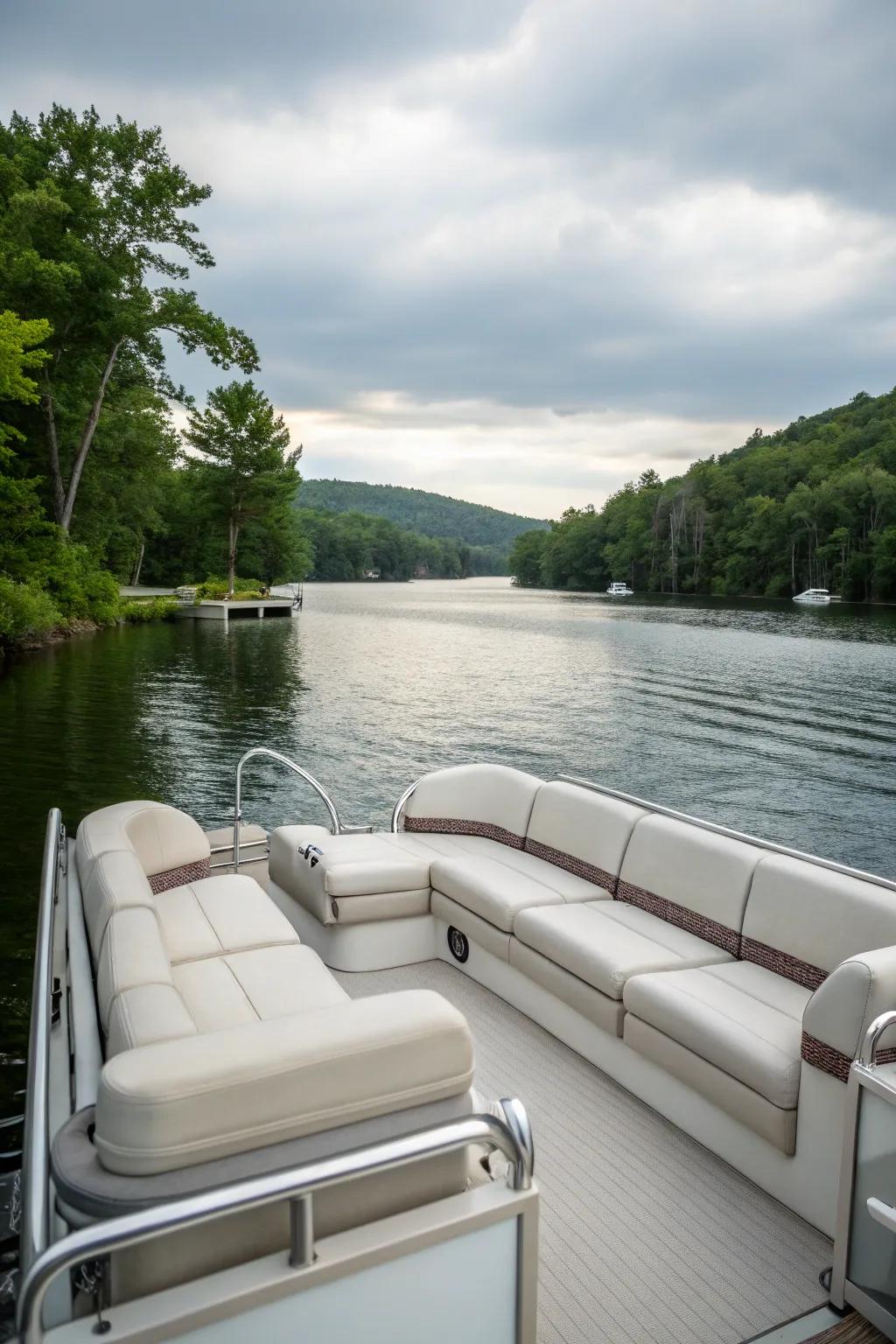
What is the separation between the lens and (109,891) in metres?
2.71

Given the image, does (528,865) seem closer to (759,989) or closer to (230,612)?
(759,989)

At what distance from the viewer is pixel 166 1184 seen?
1.41 m

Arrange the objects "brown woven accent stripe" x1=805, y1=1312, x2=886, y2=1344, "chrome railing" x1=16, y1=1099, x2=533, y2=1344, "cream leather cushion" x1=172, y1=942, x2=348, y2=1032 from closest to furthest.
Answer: "chrome railing" x1=16, y1=1099, x2=533, y2=1344 → "brown woven accent stripe" x1=805, y1=1312, x2=886, y2=1344 → "cream leather cushion" x1=172, y1=942, x2=348, y2=1032

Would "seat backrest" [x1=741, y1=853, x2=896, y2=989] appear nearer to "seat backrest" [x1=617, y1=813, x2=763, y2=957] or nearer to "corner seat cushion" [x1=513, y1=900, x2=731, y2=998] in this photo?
"seat backrest" [x1=617, y1=813, x2=763, y2=957]

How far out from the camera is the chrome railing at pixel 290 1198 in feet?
3.92

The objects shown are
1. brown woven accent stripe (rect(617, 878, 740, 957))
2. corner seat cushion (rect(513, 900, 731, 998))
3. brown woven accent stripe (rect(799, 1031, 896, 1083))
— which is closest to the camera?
brown woven accent stripe (rect(799, 1031, 896, 1083))

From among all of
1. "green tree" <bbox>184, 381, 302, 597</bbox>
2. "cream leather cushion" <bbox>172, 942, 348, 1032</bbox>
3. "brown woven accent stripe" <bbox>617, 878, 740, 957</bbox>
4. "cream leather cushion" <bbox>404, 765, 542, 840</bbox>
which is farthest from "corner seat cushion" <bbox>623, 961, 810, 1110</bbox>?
"green tree" <bbox>184, 381, 302, 597</bbox>

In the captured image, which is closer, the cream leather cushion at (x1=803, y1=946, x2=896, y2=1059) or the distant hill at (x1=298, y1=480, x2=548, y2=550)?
the cream leather cushion at (x1=803, y1=946, x2=896, y2=1059)

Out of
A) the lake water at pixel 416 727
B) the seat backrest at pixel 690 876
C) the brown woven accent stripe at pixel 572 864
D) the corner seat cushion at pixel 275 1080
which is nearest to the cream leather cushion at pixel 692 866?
the seat backrest at pixel 690 876

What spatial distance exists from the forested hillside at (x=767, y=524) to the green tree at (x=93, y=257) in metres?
50.7

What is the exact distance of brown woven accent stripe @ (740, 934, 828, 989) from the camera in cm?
301

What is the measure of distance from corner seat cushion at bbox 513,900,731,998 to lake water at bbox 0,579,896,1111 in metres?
2.64

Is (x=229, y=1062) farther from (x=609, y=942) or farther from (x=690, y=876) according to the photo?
(x=690, y=876)

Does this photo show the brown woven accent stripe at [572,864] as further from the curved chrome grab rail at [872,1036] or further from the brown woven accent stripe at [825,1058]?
the curved chrome grab rail at [872,1036]
